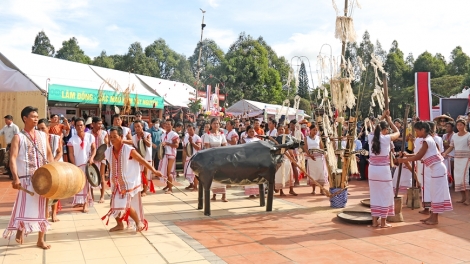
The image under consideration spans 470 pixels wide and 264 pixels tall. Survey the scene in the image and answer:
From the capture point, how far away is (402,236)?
18.0 ft

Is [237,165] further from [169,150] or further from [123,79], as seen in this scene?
[123,79]

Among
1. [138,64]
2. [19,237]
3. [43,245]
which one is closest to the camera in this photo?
[43,245]

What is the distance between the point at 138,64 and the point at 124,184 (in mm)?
34969

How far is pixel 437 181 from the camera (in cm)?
626

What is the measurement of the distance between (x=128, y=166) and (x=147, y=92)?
1237cm

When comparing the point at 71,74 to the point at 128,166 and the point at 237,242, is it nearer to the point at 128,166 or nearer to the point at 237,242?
the point at 128,166

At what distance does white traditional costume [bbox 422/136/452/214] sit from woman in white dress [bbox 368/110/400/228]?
2.44 ft

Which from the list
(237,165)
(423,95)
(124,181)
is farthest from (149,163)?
(423,95)

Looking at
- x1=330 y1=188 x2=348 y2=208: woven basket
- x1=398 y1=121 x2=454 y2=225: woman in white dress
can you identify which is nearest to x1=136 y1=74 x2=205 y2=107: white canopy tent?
x1=330 y1=188 x2=348 y2=208: woven basket

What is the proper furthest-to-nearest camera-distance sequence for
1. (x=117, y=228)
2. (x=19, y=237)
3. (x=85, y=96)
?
(x=85, y=96) → (x=117, y=228) → (x=19, y=237)

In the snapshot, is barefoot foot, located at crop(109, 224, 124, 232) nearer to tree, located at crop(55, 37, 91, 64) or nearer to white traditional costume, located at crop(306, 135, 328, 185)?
white traditional costume, located at crop(306, 135, 328, 185)

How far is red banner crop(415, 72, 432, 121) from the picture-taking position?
12.5 meters

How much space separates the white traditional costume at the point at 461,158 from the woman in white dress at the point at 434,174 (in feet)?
7.49

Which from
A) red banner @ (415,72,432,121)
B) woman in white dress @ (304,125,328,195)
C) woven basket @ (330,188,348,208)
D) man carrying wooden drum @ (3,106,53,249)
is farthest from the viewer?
red banner @ (415,72,432,121)
